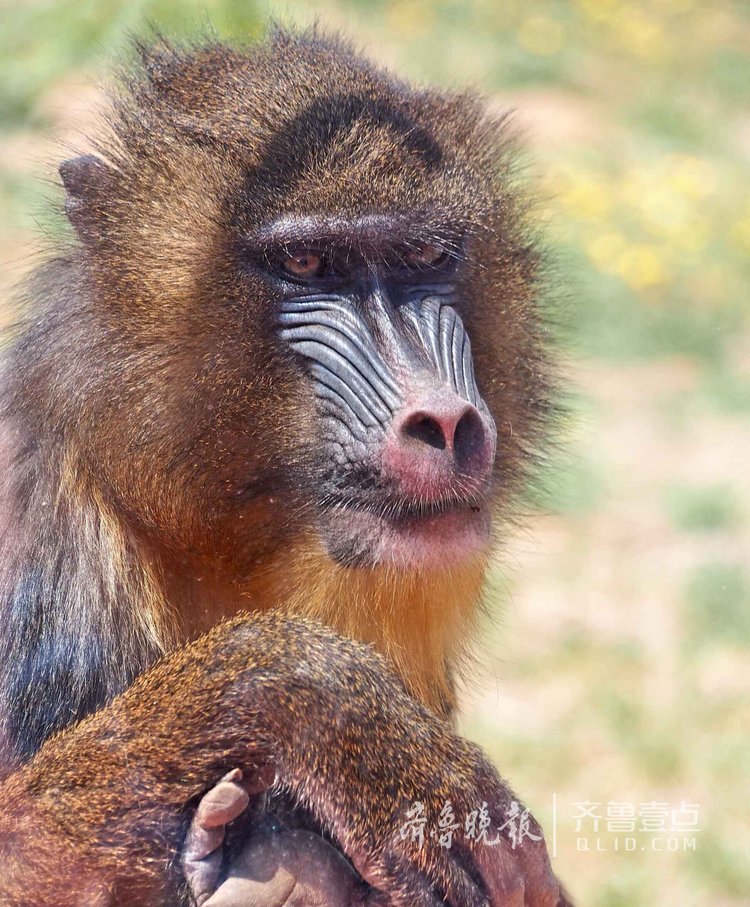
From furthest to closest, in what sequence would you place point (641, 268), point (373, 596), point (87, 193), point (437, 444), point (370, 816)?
point (641, 268) < point (87, 193) < point (373, 596) < point (437, 444) < point (370, 816)

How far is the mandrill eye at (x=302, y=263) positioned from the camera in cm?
308

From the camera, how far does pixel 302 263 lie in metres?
3.09

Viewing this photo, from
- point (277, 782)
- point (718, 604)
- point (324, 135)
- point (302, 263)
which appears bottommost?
point (718, 604)

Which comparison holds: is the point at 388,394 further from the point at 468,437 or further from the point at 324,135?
the point at 324,135

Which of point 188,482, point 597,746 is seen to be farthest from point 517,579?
point 188,482

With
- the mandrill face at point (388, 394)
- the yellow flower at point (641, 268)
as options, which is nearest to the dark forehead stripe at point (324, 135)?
the mandrill face at point (388, 394)

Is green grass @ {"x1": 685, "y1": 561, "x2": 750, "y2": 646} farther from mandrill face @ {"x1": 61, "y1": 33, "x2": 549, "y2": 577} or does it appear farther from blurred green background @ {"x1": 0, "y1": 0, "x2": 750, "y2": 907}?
mandrill face @ {"x1": 61, "y1": 33, "x2": 549, "y2": 577}

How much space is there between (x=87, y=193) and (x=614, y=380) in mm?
7205

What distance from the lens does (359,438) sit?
2.91m

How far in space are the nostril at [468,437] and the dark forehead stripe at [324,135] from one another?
2.26ft

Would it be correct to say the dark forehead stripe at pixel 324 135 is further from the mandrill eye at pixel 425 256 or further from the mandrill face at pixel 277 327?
the mandrill eye at pixel 425 256

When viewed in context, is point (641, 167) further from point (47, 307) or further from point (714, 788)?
point (47, 307)

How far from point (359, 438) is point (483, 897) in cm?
94

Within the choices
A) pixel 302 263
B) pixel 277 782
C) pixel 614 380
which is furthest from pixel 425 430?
pixel 614 380
